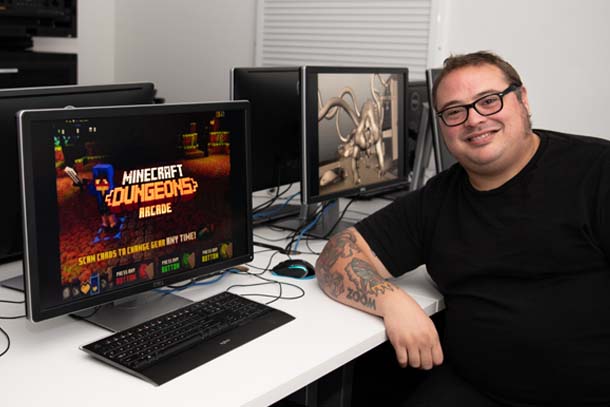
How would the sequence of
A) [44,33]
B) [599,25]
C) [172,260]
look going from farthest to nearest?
[44,33] < [599,25] < [172,260]

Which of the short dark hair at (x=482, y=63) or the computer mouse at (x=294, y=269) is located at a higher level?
the short dark hair at (x=482, y=63)

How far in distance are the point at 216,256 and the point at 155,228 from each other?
205 mm

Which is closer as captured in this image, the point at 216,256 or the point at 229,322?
the point at 229,322

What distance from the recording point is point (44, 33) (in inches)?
141

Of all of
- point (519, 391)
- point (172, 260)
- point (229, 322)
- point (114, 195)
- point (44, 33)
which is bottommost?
point (519, 391)

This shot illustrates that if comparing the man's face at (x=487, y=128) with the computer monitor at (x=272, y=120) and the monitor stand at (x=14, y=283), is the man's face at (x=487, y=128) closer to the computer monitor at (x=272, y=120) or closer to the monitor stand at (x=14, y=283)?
the computer monitor at (x=272, y=120)

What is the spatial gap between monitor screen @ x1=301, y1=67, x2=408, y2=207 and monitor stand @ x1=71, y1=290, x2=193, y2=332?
0.57 metres

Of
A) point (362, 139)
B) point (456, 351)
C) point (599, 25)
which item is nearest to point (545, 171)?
point (456, 351)

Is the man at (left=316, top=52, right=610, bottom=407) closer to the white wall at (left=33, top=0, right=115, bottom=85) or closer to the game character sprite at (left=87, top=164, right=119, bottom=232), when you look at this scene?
the game character sprite at (left=87, top=164, right=119, bottom=232)

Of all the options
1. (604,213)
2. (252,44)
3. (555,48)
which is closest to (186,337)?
(604,213)

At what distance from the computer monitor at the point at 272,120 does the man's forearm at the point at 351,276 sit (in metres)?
0.50

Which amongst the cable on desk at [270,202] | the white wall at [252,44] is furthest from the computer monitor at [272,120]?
the white wall at [252,44]

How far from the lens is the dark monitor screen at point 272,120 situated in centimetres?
215

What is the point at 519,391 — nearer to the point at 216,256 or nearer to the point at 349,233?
the point at 349,233
